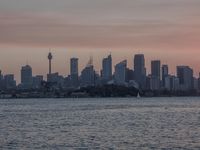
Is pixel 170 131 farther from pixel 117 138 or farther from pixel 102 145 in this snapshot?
pixel 102 145

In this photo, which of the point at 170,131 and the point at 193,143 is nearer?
the point at 193,143

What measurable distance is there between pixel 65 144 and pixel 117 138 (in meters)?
7.47

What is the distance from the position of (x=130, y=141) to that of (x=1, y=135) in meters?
16.1

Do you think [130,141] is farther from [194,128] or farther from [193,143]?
[194,128]

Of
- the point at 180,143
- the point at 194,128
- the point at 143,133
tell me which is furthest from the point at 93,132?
the point at 180,143

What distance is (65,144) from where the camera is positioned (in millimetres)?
60094

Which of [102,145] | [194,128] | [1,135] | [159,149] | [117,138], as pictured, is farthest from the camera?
[194,128]

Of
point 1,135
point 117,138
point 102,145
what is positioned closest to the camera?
point 102,145

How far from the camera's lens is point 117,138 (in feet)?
216

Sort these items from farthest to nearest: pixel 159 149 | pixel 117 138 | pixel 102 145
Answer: pixel 117 138
pixel 102 145
pixel 159 149

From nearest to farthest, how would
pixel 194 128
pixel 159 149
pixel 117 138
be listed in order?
pixel 159 149 < pixel 117 138 < pixel 194 128

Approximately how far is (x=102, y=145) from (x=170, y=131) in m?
17.2

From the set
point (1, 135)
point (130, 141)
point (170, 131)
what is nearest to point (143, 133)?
point (170, 131)

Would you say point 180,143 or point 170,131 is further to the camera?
point 170,131
